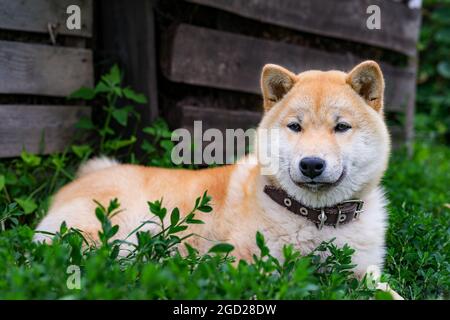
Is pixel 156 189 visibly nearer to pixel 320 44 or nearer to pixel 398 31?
pixel 320 44

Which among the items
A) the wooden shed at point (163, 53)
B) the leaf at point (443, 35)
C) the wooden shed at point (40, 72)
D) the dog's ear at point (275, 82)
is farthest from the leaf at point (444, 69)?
the dog's ear at point (275, 82)

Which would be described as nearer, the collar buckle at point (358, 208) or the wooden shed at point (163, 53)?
the collar buckle at point (358, 208)

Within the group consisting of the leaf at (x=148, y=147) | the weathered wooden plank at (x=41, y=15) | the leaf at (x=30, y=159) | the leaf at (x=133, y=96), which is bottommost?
the leaf at (x=30, y=159)

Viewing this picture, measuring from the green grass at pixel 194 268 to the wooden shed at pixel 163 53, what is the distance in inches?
29.2

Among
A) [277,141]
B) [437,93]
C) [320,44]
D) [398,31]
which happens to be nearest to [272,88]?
[277,141]

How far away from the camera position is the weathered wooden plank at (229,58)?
4766 millimetres

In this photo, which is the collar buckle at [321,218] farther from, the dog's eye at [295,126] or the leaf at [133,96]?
the leaf at [133,96]

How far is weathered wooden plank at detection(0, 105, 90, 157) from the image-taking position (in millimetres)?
4324

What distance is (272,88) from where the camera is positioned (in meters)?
3.47

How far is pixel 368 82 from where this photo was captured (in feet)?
10.8

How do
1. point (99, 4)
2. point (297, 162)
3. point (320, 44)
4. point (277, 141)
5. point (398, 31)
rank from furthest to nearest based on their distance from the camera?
point (398, 31) < point (320, 44) < point (99, 4) < point (277, 141) < point (297, 162)

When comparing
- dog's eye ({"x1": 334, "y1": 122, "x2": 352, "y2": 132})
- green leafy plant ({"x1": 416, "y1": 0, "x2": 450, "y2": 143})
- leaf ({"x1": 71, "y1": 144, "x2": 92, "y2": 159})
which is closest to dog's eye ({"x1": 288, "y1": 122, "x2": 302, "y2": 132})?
dog's eye ({"x1": 334, "y1": 122, "x2": 352, "y2": 132})

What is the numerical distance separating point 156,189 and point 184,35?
1549 mm
